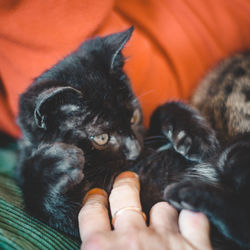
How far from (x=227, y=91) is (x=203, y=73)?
0.34 meters

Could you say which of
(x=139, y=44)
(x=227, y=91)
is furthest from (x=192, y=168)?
(x=139, y=44)

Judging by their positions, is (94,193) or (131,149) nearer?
(94,193)

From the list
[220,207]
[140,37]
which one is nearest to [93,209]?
[220,207]

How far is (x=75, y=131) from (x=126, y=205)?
1.10 ft

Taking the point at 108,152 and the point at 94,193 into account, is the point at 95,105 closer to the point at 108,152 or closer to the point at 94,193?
the point at 108,152

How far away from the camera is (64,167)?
857mm

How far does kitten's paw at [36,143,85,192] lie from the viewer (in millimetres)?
851

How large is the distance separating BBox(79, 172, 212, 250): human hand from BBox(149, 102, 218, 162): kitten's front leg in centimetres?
26

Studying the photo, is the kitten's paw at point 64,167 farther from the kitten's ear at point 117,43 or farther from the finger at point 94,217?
the kitten's ear at point 117,43

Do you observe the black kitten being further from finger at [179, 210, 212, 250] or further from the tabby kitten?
finger at [179, 210, 212, 250]

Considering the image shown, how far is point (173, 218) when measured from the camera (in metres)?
0.78

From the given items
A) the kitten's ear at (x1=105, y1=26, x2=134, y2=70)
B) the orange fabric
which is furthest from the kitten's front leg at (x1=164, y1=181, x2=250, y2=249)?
the orange fabric

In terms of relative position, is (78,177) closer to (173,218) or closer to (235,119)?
(173,218)

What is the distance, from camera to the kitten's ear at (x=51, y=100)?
2.65ft
